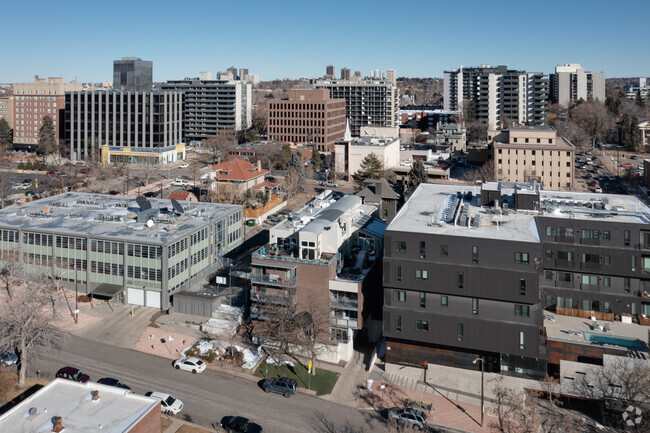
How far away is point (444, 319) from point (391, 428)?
8500 millimetres

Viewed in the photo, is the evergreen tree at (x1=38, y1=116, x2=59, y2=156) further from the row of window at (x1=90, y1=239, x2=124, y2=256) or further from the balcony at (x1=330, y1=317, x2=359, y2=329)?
the balcony at (x1=330, y1=317, x2=359, y2=329)

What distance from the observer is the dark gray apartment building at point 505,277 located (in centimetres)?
2909

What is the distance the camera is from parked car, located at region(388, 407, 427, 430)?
83.7 feet

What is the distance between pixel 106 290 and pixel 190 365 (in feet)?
37.9

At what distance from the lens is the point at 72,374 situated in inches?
1140

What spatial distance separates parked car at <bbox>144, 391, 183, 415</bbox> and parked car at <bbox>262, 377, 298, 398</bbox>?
14.8 feet

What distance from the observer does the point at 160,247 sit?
3778 centimetres

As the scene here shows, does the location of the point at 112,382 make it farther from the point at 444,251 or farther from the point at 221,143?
the point at 221,143

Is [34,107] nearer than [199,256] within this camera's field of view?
No

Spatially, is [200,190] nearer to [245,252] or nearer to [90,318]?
[245,252]

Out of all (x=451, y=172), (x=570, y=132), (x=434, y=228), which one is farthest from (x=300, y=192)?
(x=570, y=132)

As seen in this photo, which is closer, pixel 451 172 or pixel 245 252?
pixel 245 252

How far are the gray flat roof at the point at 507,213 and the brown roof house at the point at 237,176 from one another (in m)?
32.2

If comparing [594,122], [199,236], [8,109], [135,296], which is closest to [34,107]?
[8,109]
